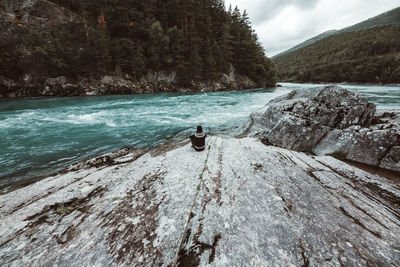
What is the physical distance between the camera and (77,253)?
2141mm

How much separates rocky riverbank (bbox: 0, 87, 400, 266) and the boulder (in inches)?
48.2

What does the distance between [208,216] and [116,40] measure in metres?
39.7

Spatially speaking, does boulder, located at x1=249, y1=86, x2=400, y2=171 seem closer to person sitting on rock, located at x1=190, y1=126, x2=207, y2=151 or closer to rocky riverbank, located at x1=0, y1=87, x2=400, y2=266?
rocky riverbank, located at x1=0, y1=87, x2=400, y2=266

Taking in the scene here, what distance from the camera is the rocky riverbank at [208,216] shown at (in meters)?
2.07

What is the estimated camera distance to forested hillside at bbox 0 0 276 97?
87.4 ft

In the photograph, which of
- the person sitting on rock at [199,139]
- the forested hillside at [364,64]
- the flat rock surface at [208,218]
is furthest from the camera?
the forested hillside at [364,64]

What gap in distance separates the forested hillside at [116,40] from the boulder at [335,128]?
3195 cm

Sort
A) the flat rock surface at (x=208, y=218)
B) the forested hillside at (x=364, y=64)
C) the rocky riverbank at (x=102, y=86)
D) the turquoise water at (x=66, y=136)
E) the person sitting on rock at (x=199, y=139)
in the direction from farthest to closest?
the forested hillside at (x=364, y=64) → the rocky riverbank at (x=102, y=86) → the turquoise water at (x=66, y=136) → the person sitting on rock at (x=199, y=139) → the flat rock surface at (x=208, y=218)

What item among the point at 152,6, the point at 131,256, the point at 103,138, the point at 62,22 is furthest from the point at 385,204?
the point at 62,22

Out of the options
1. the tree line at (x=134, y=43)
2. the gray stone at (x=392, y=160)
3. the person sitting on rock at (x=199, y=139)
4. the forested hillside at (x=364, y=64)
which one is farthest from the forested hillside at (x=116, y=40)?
the forested hillside at (x=364, y=64)

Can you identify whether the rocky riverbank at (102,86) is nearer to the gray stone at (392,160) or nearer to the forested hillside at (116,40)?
the forested hillside at (116,40)

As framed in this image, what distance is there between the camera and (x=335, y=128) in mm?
6598

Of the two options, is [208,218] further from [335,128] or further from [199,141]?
[335,128]

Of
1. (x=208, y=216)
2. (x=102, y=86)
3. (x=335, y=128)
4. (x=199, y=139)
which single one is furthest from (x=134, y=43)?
(x=208, y=216)
